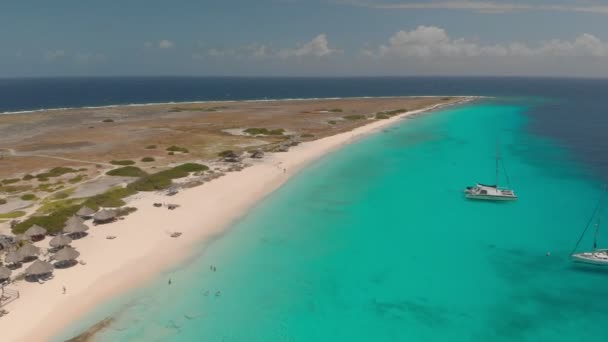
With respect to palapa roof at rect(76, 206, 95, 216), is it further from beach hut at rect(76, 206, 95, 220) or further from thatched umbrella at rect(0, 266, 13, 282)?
thatched umbrella at rect(0, 266, 13, 282)

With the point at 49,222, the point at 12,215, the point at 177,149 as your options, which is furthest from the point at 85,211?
the point at 177,149

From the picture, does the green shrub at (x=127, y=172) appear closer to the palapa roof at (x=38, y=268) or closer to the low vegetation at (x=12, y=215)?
the low vegetation at (x=12, y=215)

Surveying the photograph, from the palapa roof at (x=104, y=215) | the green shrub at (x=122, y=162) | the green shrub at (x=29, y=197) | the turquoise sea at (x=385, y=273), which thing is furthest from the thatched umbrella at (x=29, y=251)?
the green shrub at (x=122, y=162)

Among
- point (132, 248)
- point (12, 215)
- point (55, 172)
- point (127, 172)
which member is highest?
point (127, 172)

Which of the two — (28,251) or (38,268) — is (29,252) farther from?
(38,268)

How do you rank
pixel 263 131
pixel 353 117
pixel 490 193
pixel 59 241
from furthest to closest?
pixel 353 117, pixel 263 131, pixel 490 193, pixel 59 241

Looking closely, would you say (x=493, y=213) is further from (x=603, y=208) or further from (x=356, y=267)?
(x=356, y=267)
